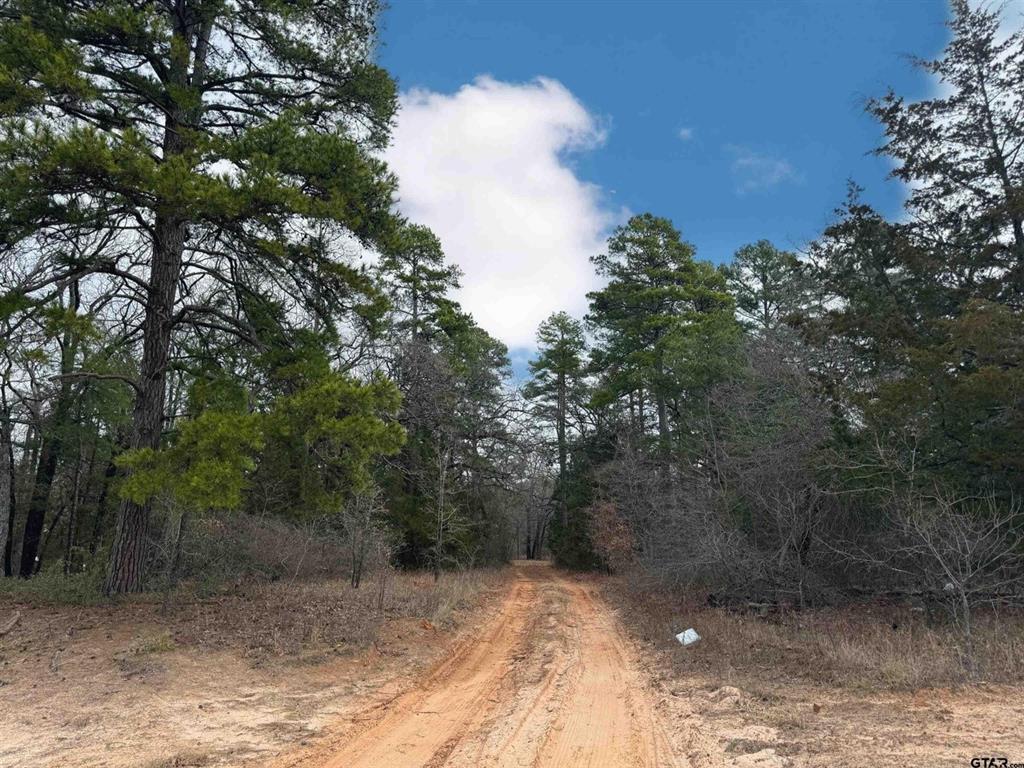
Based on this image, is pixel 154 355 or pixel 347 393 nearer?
pixel 347 393

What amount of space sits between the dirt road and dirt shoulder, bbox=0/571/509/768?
52 cm

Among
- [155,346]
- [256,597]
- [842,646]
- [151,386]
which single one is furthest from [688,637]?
[155,346]

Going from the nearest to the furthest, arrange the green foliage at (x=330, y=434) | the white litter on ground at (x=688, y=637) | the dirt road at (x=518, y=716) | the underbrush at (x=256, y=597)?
the dirt road at (x=518, y=716) → the green foliage at (x=330, y=434) → the underbrush at (x=256, y=597) → the white litter on ground at (x=688, y=637)

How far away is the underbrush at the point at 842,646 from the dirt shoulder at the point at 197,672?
405 cm

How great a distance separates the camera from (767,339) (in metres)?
18.4

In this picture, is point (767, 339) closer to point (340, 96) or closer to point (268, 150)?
point (340, 96)

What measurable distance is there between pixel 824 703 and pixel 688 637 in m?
4.19

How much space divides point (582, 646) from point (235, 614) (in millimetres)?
5943

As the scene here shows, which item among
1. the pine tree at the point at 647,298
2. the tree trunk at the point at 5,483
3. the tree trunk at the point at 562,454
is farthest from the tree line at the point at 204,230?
the tree trunk at the point at 562,454

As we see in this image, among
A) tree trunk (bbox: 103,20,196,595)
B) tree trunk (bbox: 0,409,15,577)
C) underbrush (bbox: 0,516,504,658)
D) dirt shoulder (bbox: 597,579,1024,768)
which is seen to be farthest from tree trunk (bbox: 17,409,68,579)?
dirt shoulder (bbox: 597,579,1024,768)

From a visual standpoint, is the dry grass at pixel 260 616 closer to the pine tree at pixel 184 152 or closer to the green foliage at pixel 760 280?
the pine tree at pixel 184 152

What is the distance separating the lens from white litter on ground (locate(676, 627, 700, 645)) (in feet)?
33.0

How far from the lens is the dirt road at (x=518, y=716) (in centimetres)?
503

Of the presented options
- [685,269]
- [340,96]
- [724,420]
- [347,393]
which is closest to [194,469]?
[347,393]
